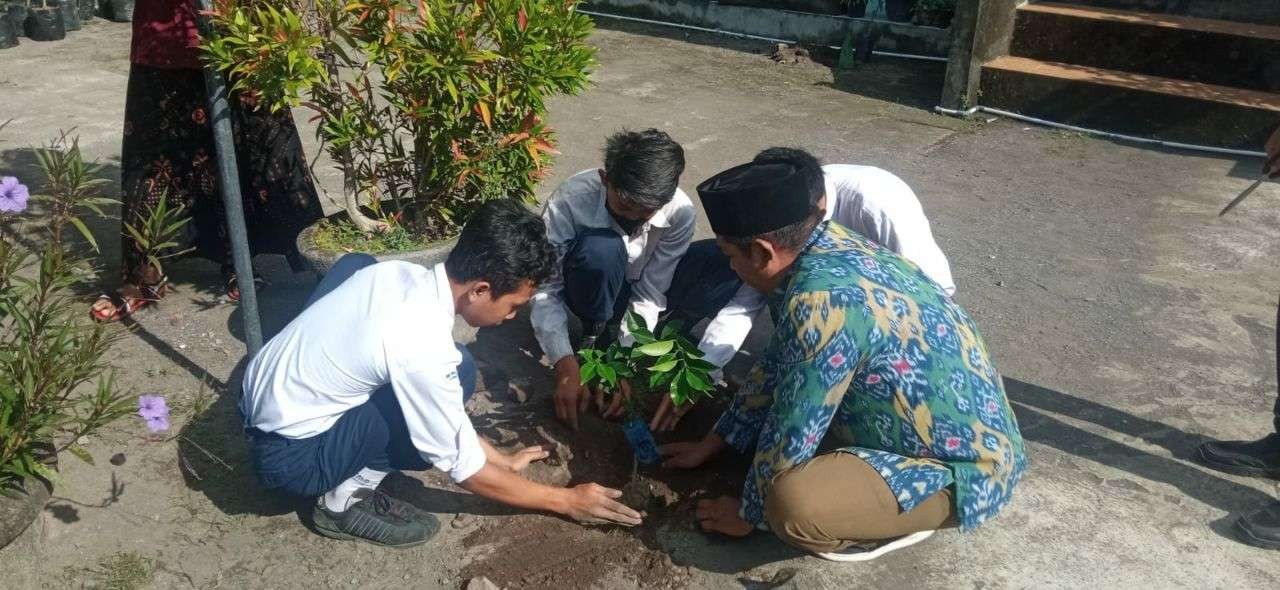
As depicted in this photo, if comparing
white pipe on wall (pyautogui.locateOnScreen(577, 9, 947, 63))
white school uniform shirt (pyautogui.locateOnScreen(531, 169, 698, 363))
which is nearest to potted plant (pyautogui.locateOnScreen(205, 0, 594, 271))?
white school uniform shirt (pyautogui.locateOnScreen(531, 169, 698, 363))

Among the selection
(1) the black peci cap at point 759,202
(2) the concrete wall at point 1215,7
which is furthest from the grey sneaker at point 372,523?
(2) the concrete wall at point 1215,7

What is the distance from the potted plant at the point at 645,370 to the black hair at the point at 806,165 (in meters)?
0.59

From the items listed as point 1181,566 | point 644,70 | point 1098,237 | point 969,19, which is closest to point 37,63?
point 644,70

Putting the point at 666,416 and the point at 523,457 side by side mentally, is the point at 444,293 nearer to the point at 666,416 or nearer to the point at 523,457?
the point at 523,457

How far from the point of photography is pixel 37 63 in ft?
26.0

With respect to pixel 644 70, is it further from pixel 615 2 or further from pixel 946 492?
pixel 946 492

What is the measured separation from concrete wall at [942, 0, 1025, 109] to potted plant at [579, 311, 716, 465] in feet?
15.4

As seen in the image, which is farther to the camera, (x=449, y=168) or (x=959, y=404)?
(x=449, y=168)

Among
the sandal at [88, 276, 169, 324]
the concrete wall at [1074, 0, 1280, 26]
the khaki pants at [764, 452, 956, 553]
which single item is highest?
the concrete wall at [1074, 0, 1280, 26]

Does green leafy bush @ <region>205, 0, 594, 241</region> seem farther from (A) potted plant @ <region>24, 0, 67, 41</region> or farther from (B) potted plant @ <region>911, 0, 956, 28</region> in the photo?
(A) potted plant @ <region>24, 0, 67, 41</region>

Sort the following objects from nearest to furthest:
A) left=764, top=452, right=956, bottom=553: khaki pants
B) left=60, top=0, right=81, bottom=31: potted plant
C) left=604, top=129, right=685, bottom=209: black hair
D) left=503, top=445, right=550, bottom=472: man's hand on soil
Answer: left=764, top=452, right=956, bottom=553: khaki pants → left=503, top=445, right=550, bottom=472: man's hand on soil → left=604, top=129, right=685, bottom=209: black hair → left=60, top=0, right=81, bottom=31: potted plant

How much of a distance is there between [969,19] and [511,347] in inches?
181

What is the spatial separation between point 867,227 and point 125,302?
287 centimetres

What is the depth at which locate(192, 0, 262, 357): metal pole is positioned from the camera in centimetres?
304
